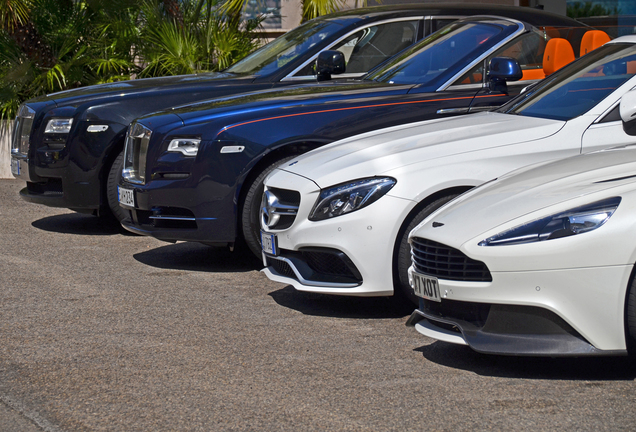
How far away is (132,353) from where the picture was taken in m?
4.30

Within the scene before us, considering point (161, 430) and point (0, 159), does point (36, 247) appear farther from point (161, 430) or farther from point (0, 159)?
point (0, 159)

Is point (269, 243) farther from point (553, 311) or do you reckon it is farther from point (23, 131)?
point (23, 131)

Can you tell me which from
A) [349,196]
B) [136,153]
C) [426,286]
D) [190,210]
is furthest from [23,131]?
[426,286]

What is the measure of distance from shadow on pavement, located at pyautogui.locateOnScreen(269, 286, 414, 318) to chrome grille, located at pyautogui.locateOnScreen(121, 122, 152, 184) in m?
1.54

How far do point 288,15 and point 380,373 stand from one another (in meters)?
12.6

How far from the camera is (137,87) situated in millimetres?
8078

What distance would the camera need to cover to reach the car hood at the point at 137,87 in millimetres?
7844

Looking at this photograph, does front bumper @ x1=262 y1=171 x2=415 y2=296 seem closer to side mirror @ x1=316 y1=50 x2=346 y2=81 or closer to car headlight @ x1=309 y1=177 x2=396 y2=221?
car headlight @ x1=309 y1=177 x2=396 y2=221

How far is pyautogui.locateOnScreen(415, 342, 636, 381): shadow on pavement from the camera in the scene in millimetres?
3773

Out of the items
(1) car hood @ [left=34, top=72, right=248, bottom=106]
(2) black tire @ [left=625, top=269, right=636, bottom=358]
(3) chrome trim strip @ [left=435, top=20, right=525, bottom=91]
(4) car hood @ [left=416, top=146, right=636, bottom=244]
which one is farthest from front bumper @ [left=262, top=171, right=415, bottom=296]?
(1) car hood @ [left=34, top=72, right=248, bottom=106]

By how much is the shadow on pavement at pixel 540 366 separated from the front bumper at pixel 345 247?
63cm

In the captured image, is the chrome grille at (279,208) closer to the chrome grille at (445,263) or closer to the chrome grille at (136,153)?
the chrome grille at (445,263)

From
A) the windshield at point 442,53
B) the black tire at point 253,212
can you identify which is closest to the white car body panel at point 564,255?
the black tire at point 253,212

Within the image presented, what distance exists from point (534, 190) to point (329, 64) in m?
4.07
